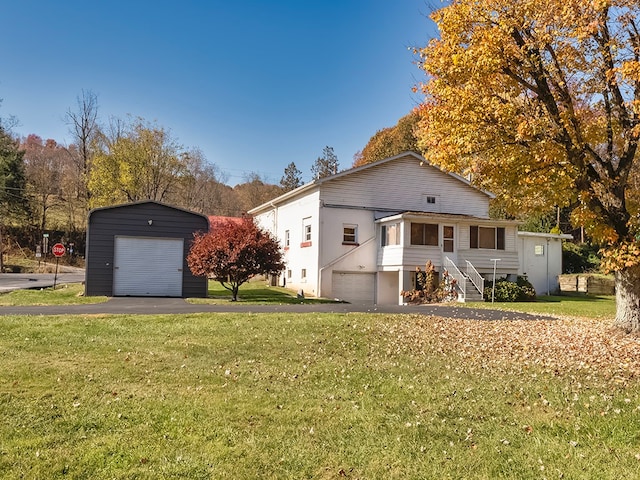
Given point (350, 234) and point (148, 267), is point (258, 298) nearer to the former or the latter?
point (148, 267)

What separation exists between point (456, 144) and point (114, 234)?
1587 cm

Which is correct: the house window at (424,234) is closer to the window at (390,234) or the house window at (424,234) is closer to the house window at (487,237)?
the window at (390,234)

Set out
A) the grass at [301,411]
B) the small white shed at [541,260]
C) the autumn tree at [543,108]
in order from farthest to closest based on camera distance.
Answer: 1. the small white shed at [541,260]
2. the autumn tree at [543,108]
3. the grass at [301,411]

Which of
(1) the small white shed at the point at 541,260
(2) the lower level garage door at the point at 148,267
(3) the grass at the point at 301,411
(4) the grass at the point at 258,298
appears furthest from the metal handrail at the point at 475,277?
(3) the grass at the point at 301,411

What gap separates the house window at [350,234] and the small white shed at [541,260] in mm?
9566

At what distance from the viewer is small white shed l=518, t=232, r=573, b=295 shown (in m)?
28.2

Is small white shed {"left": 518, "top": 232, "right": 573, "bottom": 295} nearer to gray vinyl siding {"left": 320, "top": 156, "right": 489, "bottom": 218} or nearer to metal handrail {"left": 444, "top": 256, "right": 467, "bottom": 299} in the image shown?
gray vinyl siding {"left": 320, "top": 156, "right": 489, "bottom": 218}

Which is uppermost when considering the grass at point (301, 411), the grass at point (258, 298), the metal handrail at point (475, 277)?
the metal handrail at point (475, 277)

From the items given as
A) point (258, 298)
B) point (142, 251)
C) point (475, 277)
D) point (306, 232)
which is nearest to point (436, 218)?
point (475, 277)

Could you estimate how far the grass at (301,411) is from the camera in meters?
4.05

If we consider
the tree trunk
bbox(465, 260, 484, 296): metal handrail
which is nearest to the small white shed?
bbox(465, 260, 484, 296): metal handrail

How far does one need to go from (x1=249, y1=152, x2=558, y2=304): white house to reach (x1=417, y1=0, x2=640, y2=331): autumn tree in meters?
12.6

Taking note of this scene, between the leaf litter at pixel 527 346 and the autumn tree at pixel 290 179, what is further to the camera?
the autumn tree at pixel 290 179

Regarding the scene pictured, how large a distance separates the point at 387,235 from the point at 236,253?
953 centimetres
